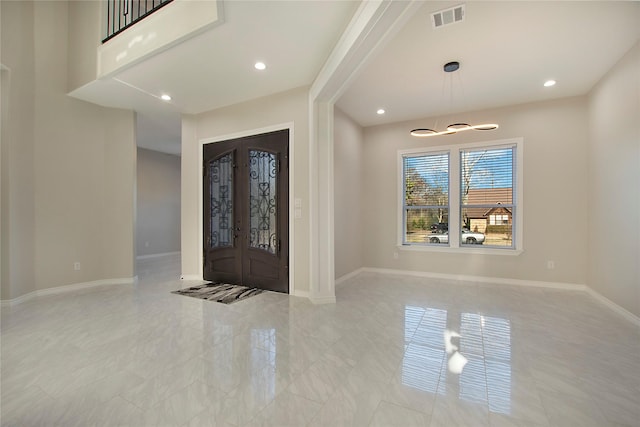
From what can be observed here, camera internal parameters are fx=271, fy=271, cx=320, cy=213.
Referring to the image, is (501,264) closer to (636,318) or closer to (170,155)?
(636,318)

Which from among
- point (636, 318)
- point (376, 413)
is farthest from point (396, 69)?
point (636, 318)

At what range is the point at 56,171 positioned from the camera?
13.5ft

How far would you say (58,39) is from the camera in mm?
4059

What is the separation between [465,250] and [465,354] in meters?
3.00

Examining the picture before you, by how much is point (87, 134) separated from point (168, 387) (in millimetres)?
4527

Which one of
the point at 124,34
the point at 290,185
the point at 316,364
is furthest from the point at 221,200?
the point at 316,364

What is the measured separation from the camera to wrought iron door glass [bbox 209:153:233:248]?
4633 mm

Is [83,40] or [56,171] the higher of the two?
[83,40]

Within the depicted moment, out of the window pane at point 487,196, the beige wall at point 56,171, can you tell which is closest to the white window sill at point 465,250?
the window pane at point 487,196

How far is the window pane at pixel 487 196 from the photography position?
480 centimetres

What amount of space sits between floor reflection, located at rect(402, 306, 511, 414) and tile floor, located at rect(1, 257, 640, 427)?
0.5 inches

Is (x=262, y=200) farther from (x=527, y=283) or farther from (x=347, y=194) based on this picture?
(x=527, y=283)

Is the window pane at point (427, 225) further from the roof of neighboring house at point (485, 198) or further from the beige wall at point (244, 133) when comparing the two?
the beige wall at point (244, 133)

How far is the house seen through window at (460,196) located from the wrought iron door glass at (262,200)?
2.73m
